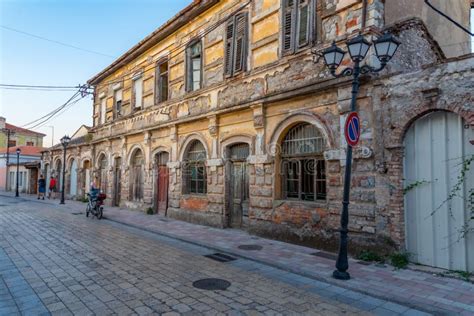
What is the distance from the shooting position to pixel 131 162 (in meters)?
16.9


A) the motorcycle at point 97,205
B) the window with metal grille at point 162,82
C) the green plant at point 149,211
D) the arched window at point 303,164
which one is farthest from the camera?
the window with metal grille at point 162,82

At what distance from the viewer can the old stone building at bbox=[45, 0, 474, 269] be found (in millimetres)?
6844

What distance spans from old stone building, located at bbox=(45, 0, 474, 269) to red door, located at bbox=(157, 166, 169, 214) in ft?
0.14

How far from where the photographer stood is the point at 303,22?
29.6 feet

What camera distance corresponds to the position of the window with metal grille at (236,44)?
35.1 feet

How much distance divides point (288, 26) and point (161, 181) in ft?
27.8

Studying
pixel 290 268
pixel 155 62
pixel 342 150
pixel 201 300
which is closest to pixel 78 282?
pixel 201 300

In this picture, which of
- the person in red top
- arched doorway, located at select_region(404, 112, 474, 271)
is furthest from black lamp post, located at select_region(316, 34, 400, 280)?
the person in red top

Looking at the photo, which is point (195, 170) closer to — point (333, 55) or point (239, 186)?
point (239, 186)

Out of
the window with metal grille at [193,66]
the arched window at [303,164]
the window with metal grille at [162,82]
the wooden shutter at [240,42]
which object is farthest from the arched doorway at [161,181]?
the arched window at [303,164]

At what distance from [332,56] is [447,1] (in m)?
6.73

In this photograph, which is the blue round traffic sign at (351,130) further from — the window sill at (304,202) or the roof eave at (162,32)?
the roof eave at (162,32)

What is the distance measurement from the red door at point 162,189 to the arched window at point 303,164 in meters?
6.52

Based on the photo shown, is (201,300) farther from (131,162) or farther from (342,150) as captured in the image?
(131,162)
